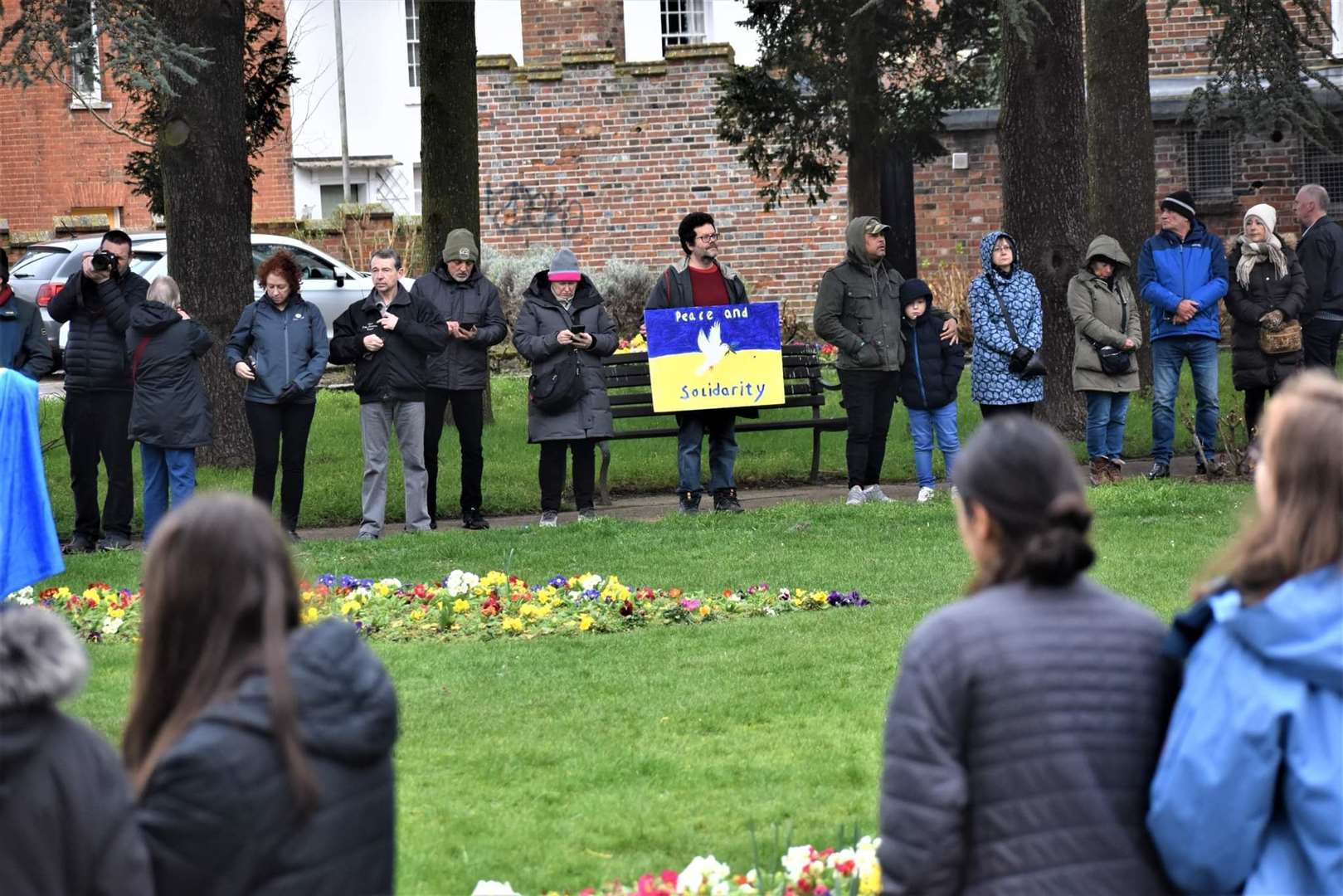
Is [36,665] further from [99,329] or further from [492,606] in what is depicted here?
[99,329]

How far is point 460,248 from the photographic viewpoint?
41.6 feet

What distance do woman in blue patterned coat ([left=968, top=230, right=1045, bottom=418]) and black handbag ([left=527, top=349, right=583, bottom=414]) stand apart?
9.34 feet

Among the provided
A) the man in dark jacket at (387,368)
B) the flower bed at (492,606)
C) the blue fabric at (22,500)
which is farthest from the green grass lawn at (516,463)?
the blue fabric at (22,500)

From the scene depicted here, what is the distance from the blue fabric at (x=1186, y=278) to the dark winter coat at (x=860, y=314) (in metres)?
2.02

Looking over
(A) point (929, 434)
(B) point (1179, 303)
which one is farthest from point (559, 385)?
(B) point (1179, 303)

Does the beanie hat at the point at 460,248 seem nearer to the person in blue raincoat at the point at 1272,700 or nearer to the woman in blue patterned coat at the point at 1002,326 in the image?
the woman in blue patterned coat at the point at 1002,326

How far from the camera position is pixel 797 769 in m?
6.34

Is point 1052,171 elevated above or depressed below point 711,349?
above

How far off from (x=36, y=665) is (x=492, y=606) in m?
6.63

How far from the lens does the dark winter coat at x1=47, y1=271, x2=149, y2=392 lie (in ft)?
40.0

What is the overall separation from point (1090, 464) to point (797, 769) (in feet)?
24.4

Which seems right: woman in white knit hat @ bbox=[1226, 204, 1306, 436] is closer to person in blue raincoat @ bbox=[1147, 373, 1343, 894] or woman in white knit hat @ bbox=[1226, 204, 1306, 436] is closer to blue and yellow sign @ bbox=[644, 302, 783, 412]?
blue and yellow sign @ bbox=[644, 302, 783, 412]

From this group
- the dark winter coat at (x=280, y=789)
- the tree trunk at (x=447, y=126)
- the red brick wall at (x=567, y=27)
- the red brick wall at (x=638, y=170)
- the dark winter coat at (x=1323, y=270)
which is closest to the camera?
the dark winter coat at (x=280, y=789)

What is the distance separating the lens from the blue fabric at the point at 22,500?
7926 millimetres
